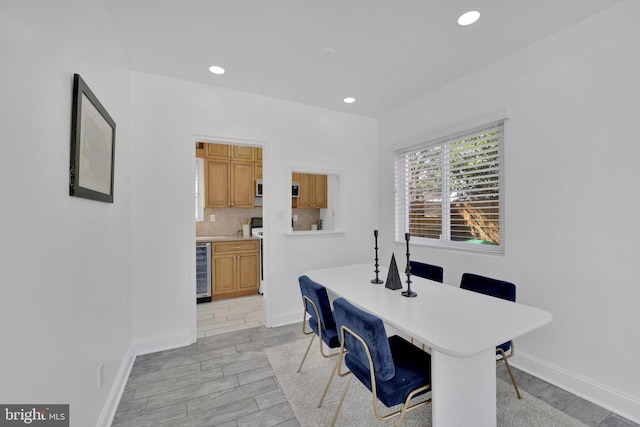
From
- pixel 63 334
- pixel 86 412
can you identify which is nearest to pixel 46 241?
pixel 63 334

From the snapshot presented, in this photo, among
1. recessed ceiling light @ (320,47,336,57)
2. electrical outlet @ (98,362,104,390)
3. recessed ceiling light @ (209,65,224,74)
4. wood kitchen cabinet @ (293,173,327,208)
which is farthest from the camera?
wood kitchen cabinet @ (293,173,327,208)

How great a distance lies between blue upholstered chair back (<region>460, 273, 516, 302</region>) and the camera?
1924 mm

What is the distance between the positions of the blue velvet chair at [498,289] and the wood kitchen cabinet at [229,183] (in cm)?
351

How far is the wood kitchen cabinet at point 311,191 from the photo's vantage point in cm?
493

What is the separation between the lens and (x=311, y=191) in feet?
16.4

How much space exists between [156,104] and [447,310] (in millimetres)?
3128

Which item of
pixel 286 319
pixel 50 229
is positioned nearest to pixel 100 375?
pixel 50 229

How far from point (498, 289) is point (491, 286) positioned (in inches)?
2.3

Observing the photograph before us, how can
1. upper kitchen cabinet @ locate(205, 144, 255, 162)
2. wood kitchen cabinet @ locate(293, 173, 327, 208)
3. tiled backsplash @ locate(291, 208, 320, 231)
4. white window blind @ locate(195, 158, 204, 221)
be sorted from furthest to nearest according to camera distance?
tiled backsplash @ locate(291, 208, 320, 231), wood kitchen cabinet @ locate(293, 173, 327, 208), white window blind @ locate(195, 158, 204, 221), upper kitchen cabinet @ locate(205, 144, 255, 162)

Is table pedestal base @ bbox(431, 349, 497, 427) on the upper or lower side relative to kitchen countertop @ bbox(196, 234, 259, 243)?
lower

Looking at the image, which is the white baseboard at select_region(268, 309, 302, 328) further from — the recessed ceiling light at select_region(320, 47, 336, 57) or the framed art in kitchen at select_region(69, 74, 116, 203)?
the recessed ceiling light at select_region(320, 47, 336, 57)

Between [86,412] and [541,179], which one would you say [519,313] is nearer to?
[541,179]

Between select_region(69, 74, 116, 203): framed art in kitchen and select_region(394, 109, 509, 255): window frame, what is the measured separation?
3.01 metres

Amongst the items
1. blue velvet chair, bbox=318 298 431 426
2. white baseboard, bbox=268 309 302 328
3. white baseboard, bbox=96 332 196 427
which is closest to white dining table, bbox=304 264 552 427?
blue velvet chair, bbox=318 298 431 426
